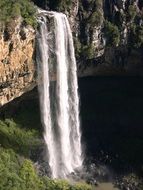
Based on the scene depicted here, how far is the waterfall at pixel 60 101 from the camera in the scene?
26.6 m

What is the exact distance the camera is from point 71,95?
29.0 metres

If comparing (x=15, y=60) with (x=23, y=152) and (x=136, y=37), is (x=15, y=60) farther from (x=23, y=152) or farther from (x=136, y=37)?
(x=136, y=37)

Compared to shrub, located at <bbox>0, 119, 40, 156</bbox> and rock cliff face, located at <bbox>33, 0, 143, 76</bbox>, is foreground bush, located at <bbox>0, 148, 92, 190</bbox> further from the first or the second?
rock cliff face, located at <bbox>33, 0, 143, 76</bbox>

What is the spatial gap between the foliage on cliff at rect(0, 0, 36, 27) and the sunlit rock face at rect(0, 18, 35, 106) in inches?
10.7

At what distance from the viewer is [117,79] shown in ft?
109

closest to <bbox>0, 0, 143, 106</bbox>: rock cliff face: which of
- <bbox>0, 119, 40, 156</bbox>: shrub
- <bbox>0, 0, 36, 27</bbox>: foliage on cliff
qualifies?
<bbox>0, 0, 36, 27</bbox>: foliage on cliff

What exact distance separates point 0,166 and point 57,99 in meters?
5.42

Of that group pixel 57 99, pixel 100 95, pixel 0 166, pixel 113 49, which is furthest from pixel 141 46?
pixel 0 166

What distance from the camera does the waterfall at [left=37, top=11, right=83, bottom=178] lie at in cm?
2658

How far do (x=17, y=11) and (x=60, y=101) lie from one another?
5577 millimetres

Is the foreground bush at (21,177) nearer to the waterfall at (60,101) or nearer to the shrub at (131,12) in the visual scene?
the waterfall at (60,101)

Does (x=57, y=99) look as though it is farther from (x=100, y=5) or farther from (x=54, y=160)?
(x=100, y=5)

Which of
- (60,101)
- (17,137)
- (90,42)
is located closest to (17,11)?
(60,101)

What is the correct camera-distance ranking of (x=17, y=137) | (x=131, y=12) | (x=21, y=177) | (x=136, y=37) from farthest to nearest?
(x=136, y=37) < (x=131, y=12) < (x=17, y=137) < (x=21, y=177)
